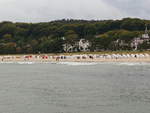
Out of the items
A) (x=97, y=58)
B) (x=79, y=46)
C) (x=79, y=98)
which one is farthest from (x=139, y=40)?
(x=79, y=98)

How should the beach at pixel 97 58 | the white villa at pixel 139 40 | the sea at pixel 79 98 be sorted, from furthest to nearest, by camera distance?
the white villa at pixel 139 40
the beach at pixel 97 58
the sea at pixel 79 98

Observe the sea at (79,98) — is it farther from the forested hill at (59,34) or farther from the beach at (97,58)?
the forested hill at (59,34)

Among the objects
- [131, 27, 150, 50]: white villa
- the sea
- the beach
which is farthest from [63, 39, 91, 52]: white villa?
the sea

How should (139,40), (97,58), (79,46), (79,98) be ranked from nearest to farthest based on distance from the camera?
1. (79,98)
2. (97,58)
3. (139,40)
4. (79,46)

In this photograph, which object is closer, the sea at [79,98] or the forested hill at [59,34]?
the sea at [79,98]

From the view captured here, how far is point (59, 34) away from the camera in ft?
485

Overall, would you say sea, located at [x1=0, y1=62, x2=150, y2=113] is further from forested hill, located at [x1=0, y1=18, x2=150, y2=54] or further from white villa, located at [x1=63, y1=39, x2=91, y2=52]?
white villa, located at [x1=63, y1=39, x2=91, y2=52]

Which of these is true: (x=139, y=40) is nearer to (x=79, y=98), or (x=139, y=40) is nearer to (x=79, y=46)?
(x=79, y=46)

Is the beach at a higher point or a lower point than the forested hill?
lower

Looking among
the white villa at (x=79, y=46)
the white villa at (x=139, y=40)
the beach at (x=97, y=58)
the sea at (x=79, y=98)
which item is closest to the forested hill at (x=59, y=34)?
the white villa at (x=79, y=46)

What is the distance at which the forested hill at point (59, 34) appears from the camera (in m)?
123

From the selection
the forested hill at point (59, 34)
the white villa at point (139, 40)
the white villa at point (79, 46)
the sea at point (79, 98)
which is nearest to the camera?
the sea at point (79, 98)

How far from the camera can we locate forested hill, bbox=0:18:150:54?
123188mm

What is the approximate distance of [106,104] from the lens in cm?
2733
